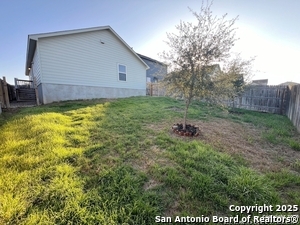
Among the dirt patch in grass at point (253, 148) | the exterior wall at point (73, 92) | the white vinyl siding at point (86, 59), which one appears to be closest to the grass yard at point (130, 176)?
the dirt patch in grass at point (253, 148)

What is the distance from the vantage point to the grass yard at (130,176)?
1655 mm

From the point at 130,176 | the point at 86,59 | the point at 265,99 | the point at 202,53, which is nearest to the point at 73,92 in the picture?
the point at 86,59

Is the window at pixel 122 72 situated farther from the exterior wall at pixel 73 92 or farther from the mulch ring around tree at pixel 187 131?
the mulch ring around tree at pixel 187 131

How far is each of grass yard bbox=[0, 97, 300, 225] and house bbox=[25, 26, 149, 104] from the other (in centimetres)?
559

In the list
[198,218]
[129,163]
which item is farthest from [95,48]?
[198,218]

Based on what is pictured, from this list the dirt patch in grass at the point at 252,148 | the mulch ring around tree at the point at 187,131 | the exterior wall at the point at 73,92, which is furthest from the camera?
the exterior wall at the point at 73,92

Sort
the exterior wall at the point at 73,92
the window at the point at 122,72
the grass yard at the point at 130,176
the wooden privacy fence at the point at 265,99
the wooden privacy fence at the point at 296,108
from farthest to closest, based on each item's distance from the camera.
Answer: the window at the point at 122,72
the exterior wall at the point at 73,92
the wooden privacy fence at the point at 265,99
the wooden privacy fence at the point at 296,108
the grass yard at the point at 130,176

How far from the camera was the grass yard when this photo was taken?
5.43 feet

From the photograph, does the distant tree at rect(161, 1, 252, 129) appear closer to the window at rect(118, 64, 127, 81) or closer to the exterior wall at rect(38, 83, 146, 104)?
the exterior wall at rect(38, 83, 146, 104)

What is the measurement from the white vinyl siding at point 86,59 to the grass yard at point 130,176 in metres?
5.95

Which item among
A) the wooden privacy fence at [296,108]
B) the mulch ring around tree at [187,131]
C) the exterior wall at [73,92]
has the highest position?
the exterior wall at [73,92]

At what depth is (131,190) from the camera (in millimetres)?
1970

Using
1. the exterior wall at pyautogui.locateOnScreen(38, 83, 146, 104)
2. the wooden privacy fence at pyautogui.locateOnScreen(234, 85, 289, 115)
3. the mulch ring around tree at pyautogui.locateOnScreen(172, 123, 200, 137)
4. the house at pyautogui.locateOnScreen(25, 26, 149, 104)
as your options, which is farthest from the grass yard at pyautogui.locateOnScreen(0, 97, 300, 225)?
the wooden privacy fence at pyautogui.locateOnScreen(234, 85, 289, 115)

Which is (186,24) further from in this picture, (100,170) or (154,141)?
(100,170)
